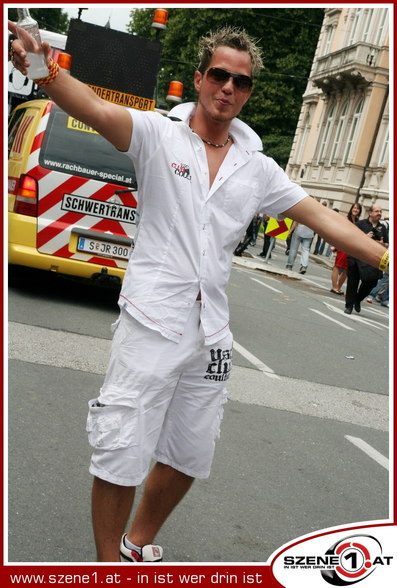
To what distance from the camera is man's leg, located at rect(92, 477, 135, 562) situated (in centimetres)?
304

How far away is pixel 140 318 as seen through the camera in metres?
2.99

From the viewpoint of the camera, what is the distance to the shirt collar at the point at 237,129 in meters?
3.16

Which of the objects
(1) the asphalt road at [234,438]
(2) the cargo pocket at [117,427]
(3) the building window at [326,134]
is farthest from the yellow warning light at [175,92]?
(3) the building window at [326,134]

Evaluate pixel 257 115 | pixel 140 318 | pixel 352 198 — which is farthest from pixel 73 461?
pixel 257 115

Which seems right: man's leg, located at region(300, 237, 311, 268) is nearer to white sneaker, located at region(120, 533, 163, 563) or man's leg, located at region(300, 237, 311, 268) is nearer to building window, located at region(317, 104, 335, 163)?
white sneaker, located at region(120, 533, 163, 563)

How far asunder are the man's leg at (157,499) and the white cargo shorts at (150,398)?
0.13 meters

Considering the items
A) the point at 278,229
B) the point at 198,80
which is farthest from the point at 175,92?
the point at 278,229

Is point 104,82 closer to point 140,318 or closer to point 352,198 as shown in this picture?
point 140,318

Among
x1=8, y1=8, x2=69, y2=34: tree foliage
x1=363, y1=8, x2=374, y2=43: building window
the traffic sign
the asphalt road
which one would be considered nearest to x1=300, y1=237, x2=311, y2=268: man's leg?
the traffic sign

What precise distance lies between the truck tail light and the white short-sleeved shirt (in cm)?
540

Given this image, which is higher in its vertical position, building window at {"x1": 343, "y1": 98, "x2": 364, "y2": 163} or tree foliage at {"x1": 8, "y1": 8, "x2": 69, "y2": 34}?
tree foliage at {"x1": 8, "y1": 8, "x2": 69, "y2": 34}

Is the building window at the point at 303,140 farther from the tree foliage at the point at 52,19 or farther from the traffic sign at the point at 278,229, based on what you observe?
the traffic sign at the point at 278,229

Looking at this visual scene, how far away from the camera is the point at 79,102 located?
2.65 meters

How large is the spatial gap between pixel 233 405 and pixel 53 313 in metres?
2.65
